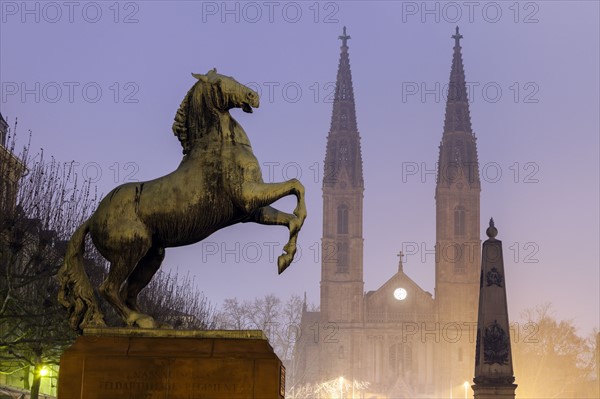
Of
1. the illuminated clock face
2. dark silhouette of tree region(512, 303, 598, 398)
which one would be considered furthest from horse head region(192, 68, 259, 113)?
the illuminated clock face

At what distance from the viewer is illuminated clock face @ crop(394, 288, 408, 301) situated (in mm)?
151500

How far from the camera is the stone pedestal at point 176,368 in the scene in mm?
9172

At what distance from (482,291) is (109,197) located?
1145 inches

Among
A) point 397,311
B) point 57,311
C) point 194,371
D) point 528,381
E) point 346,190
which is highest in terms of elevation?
point 346,190

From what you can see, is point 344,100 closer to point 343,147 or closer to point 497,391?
point 343,147

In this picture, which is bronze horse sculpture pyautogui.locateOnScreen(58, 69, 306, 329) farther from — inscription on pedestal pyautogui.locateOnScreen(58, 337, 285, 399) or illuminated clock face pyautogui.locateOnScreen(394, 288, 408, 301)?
illuminated clock face pyautogui.locateOnScreen(394, 288, 408, 301)

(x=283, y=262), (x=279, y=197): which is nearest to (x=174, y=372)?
(x=283, y=262)

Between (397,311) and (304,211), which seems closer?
(304,211)

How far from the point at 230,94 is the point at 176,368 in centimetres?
232

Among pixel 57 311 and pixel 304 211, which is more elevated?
pixel 57 311

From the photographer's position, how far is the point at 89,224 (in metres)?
10.3

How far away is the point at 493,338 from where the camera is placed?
37250mm

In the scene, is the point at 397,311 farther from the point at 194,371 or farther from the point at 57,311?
the point at 194,371

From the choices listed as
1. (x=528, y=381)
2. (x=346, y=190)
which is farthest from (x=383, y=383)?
(x=528, y=381)
